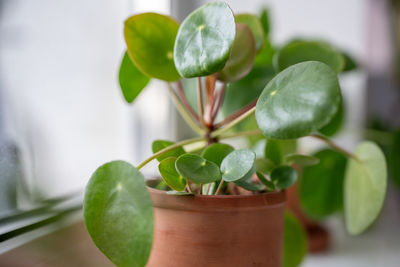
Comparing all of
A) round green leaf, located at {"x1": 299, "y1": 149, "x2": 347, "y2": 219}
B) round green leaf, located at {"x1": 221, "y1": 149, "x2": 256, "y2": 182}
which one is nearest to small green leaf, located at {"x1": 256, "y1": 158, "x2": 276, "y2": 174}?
round green leaf, located at {"x1": 221, "y1": 149, "x2": 256, "y2": 182}

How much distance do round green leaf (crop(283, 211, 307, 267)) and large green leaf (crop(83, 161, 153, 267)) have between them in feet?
1.10

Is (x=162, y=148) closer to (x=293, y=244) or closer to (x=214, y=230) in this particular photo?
(x=214, y=230)

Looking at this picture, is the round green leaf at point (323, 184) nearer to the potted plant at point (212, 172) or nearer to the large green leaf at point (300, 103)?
the potted plant at point (212, 172)

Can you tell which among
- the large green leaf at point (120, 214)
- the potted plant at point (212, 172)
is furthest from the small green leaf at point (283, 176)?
the large green leaf at point (120, 214)

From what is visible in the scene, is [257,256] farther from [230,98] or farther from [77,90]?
[77,90]

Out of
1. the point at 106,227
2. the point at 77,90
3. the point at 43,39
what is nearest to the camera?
the point at 106,227

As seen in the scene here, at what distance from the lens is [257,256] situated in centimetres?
47

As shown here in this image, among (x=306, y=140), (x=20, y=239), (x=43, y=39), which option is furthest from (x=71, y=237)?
(x=306, y=140)

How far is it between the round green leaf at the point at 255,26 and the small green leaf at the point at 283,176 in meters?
0.19

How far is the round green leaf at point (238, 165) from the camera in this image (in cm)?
41

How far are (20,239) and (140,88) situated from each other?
0.27 metres

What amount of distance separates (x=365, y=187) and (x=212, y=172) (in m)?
0.24

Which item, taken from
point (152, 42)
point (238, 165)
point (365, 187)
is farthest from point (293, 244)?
point (152, 42)

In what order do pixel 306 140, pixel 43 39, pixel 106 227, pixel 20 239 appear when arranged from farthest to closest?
pixel 306 140
pixel 43 39
pixel 20 239
pixel 106 227
